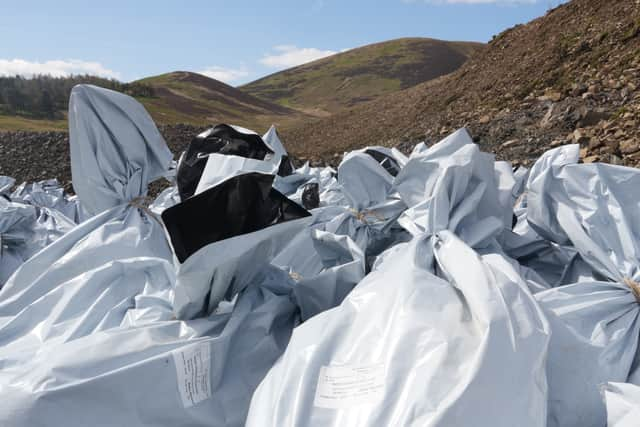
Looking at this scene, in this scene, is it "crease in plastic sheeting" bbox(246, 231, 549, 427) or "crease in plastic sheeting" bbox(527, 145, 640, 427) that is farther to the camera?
"crease in plastic sheeting" bbox(527, 145, 640, 427)

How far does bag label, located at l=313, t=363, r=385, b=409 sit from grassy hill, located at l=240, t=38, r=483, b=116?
4602 cm

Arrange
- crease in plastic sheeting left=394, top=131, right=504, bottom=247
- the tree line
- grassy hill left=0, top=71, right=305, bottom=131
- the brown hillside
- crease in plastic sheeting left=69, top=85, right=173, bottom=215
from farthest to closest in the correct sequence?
the tree line → grassy hill left=0, top=71, right=305, bottom=131 → the brown hillside → crease in plastic sheeting left=69, top=85, right=173, bottom=215 → crease in plastic sheeting left=394, top=131, right=504, bottom=247

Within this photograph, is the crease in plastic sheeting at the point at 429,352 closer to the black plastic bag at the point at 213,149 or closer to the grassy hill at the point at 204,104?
the black plastic bag at the point at 213,149

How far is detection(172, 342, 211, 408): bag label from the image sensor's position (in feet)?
3.99

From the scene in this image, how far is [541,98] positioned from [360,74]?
5033cm

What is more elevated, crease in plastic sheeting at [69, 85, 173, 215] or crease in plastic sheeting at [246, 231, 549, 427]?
crease in plastic sheeting at [69, 85, 173, 215]

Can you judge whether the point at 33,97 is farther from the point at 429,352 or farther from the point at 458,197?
the point at 429,352

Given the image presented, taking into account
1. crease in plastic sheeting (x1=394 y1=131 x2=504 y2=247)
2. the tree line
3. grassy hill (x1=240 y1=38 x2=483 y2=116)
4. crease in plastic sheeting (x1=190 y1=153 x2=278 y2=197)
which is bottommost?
crease in plastic sheeting (x1=394 y1=131 x2=504 y2=247)

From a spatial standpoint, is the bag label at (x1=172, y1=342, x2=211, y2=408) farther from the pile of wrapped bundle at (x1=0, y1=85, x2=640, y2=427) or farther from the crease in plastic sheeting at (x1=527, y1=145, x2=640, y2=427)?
the crease in plastic sheeting at (x1=527, y1=145, x2=640, y2=427)

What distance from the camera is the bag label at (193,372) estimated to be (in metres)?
1.22

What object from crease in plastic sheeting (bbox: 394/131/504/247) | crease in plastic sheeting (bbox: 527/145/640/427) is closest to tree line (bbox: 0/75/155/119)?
crease in plastic sheeting (bbox: 394/131/504/247)

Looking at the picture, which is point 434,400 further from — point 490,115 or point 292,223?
point 490,115

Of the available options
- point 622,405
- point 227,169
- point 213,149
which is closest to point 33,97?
point 213,149

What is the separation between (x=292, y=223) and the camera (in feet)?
4.56
